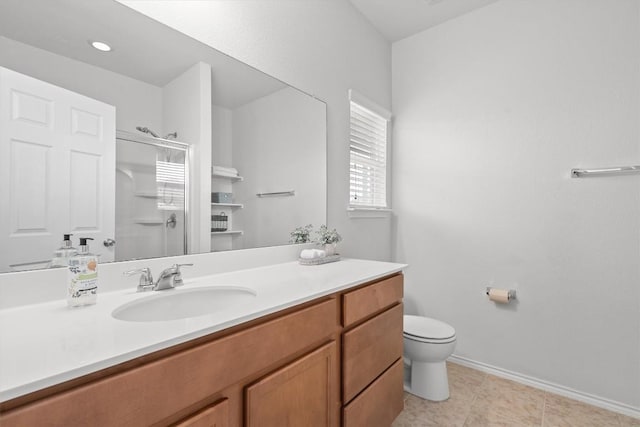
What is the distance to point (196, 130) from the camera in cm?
132

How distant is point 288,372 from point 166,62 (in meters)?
1.25

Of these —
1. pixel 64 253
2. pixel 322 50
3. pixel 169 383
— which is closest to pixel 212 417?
pixel 169 383

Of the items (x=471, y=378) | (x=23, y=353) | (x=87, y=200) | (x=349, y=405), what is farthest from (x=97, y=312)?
(x=471, y=378)

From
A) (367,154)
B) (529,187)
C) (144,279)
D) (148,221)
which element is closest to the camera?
(144,279)

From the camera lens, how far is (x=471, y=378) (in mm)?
→ 2133

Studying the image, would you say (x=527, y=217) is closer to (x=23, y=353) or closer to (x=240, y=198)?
(x=240, y=198)

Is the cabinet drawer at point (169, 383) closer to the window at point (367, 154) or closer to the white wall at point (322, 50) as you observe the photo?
the white wall at point (322, 50)

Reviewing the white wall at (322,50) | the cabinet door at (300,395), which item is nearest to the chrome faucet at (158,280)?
the cabinet door at (300,395)

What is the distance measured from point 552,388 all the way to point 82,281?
8.58ft

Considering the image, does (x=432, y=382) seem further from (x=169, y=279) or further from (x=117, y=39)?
(x=117, y=39)

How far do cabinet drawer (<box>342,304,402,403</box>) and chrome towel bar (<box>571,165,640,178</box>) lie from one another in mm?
1429

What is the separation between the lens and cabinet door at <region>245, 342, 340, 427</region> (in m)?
0.84

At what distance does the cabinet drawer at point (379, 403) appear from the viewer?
1.22 meters

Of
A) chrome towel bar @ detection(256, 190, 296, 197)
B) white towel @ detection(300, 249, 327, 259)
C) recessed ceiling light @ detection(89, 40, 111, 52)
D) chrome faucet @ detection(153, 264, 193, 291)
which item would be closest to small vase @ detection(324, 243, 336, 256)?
white towel @ detection(300, 249, 327, 259)
